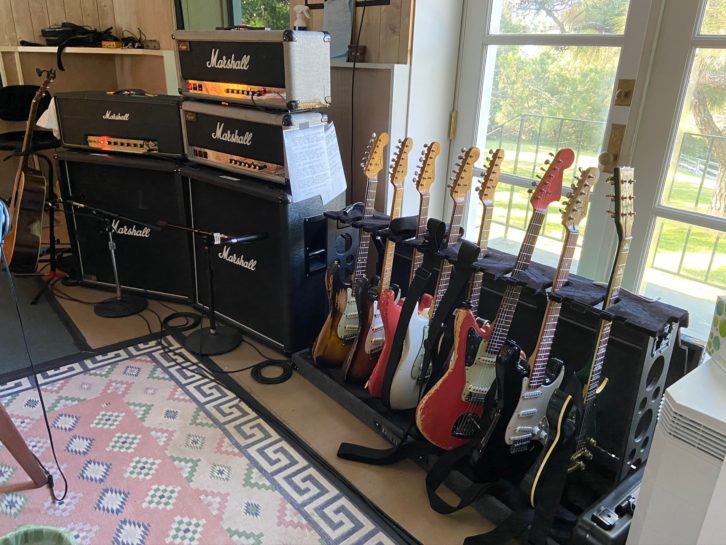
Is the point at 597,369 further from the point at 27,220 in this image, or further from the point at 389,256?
the point at 27,220

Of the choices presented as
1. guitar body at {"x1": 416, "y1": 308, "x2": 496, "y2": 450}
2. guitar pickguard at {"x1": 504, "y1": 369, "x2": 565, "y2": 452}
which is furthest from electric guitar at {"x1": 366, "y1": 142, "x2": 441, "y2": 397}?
guitar pickguard at {"x1": 504, "y1": 369, "x2": 565, "y2": 452}

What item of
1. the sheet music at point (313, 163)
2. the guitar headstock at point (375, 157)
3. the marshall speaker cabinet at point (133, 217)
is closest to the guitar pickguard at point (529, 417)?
the guitar headstock at point (375, 157)

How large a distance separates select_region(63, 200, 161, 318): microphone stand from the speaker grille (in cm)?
195

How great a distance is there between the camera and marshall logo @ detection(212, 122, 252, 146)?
199 cm

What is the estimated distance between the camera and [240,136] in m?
2.01

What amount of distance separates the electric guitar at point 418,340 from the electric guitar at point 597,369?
0.43 m

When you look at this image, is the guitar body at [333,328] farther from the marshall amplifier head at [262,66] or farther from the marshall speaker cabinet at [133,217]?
the marshall speaker cabinet at [133,217]

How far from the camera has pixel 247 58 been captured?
6.24ft

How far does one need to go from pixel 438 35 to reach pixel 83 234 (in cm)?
180

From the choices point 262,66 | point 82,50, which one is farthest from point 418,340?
point 82,50

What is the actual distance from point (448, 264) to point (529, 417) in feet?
1.63

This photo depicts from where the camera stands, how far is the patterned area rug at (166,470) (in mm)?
1375

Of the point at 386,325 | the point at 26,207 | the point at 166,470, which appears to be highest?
the point at 26,207

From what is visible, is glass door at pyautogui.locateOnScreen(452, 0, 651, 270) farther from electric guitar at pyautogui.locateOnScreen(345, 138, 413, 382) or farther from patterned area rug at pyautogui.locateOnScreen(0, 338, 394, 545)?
patterned area rug at pyautogui.locateOnScreen(0, 338, 394, 545)
